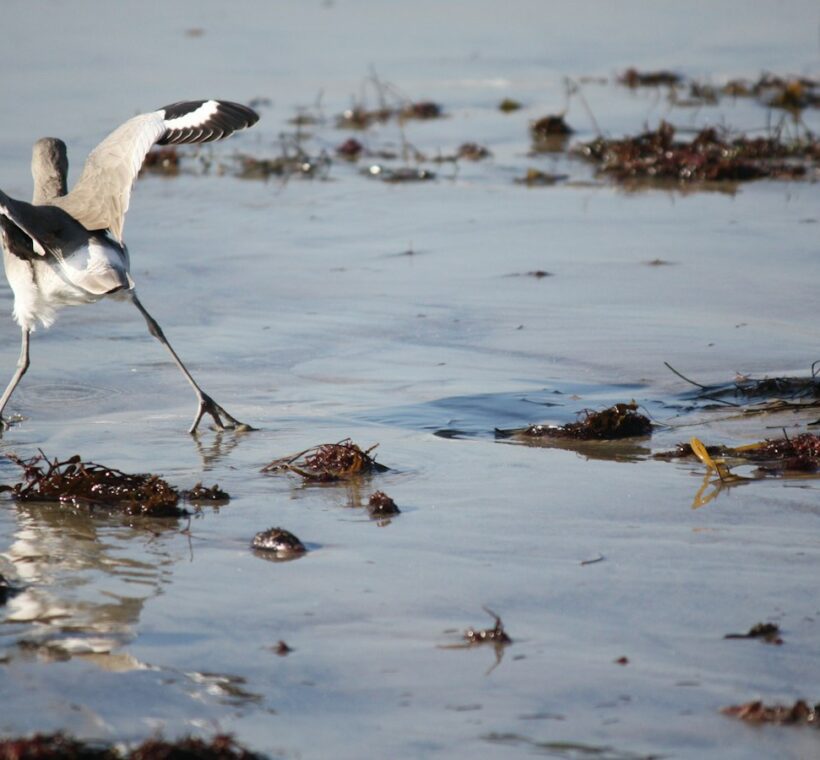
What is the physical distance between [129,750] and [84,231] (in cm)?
369

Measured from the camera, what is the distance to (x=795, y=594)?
3.83 metres

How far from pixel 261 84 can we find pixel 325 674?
12.2m

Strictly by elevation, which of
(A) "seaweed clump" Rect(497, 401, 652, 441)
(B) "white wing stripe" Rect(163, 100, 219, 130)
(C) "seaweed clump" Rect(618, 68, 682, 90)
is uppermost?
(B) "white wing stripe" Rect(163, 100, 219, 130)

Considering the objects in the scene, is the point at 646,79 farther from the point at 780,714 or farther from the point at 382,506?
the point at 780,714

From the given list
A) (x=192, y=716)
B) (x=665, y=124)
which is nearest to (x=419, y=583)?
(x=192, y=716)

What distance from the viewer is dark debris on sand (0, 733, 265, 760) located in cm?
288

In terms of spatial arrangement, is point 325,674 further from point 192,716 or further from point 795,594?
point 795,594

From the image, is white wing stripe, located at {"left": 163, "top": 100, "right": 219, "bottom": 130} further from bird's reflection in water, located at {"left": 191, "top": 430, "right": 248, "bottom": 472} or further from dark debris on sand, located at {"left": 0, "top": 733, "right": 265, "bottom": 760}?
dark debris on sand, located at {"left": 0, "top": 733, "right": 265, "bottom": 760}

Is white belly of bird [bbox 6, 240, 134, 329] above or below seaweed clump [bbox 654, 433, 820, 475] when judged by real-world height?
above

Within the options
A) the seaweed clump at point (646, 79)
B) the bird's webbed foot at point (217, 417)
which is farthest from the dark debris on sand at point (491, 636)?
the seaweed clump at point (646, 79)

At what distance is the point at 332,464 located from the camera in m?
5.05

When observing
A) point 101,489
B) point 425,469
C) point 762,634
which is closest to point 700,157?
point 425,469

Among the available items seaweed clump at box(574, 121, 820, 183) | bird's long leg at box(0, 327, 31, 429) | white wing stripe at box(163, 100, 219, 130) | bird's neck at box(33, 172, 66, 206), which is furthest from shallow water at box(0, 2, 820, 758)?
white wing stripe at box(163, 100, 219, 130)

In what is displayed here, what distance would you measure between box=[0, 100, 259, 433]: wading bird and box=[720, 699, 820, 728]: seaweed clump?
308 cm
